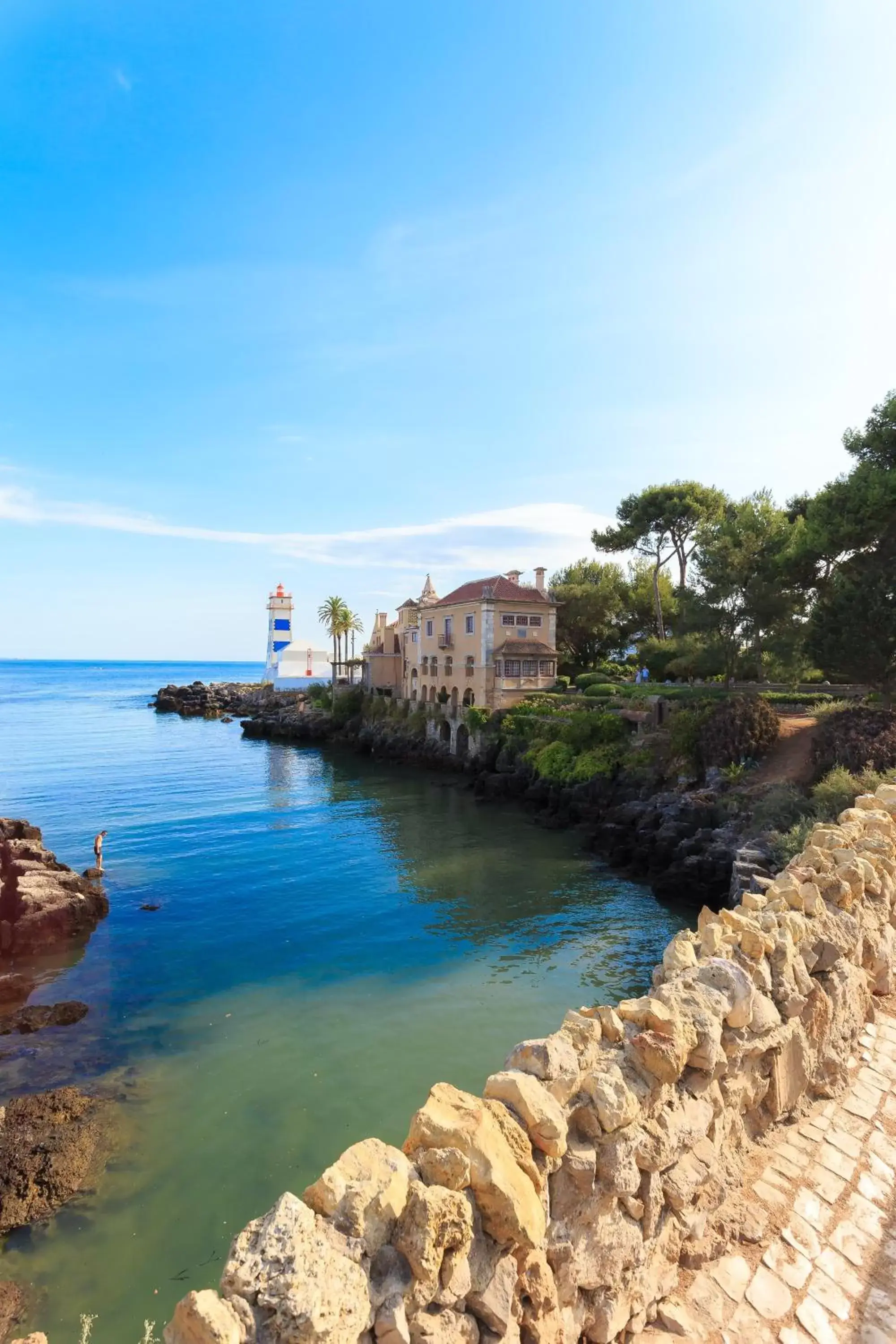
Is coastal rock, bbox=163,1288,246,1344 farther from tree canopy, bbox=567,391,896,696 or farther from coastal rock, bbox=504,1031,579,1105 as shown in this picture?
tree canopy, bbox=567,391,896,696

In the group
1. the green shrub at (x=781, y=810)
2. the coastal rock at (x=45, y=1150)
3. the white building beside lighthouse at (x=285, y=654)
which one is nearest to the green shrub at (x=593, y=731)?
the green shrub at (x=781, y=810)

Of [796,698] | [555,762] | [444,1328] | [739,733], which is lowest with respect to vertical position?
[555,762]

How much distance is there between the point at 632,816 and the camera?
87.7 ft

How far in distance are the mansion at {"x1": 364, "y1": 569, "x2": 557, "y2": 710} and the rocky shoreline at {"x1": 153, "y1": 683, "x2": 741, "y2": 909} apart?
391 cm

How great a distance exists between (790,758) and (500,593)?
71.9 ft

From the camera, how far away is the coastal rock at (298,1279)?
2771 mm

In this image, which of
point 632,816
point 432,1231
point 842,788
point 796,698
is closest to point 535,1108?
point 432,1231

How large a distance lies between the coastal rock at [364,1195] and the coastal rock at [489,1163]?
0.24m

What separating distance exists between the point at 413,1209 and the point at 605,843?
23.6 meters

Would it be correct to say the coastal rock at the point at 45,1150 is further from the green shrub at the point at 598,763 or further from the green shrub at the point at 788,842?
the green shrub at the point at 598,763

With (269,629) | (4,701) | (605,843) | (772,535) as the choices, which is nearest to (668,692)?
(772,535)

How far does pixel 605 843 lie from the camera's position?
1016 inches

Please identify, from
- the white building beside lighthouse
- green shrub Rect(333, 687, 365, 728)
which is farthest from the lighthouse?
green shrub Rect(333, 687, 365, 728)

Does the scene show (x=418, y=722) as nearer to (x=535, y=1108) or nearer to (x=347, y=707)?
(x=347, y=707)
